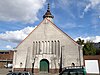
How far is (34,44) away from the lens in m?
30.8

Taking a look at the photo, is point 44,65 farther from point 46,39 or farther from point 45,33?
point 45,33

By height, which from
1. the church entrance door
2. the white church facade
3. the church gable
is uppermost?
the church gable

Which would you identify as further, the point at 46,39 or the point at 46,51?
the point at 46,39

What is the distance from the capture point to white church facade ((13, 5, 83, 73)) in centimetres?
2843

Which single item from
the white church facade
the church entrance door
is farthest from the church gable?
the church entrance door

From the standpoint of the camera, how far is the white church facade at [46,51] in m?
28.4

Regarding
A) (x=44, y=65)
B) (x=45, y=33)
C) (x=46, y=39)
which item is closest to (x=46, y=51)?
(x=46, y=39)

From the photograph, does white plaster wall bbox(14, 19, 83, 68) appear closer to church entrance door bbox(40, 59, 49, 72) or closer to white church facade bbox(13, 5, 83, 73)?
white church facade bbox(13, 5, 83, 73)

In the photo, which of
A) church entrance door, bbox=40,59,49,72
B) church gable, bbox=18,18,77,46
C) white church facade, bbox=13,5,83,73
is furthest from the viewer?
church gable, bbox=18,18,77,46

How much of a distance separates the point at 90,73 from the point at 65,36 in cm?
895

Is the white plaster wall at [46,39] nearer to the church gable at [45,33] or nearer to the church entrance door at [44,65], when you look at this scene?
the church gable at [45,33]

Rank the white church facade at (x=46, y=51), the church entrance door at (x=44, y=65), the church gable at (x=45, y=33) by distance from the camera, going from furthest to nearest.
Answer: the church gable at (x=45, y=33), the church entrance door at (x=44, y=65), the white church facade at (x=46, y=51)

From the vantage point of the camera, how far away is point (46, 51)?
98.5ft

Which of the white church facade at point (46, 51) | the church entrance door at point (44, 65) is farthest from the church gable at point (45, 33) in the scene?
the church entrance door at point (44, 65)
